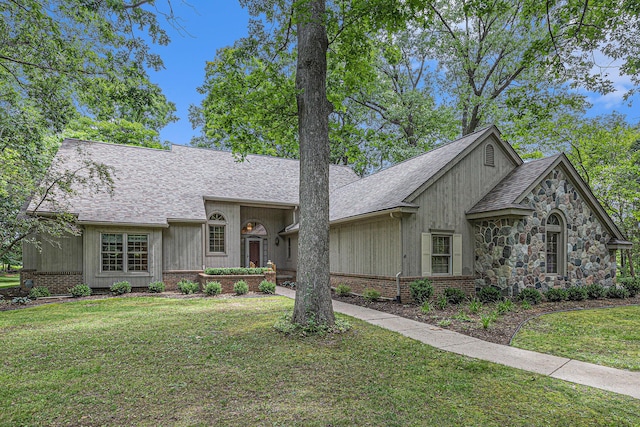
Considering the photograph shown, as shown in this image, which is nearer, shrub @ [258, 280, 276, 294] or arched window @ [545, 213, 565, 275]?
arched window @ [545, 213, 565, 275]

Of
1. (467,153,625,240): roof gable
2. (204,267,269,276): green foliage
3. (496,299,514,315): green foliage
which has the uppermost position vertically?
(467,153,625,240): roof gable

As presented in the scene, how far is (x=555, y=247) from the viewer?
12109 mm

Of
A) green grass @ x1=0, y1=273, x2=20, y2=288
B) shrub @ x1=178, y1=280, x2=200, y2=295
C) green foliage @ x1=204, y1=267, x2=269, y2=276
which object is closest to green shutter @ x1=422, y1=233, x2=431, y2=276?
green foliage @ x1=204, y1=267, x2=269, y2=276

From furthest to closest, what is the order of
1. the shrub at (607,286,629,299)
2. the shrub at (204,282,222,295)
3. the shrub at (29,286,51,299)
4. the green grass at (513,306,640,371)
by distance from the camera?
the shrub at (204,282,222,295), the shrub at (607,286,629,299), the shrub at (29,286,51,299), the green grass at (513,306,640,371)

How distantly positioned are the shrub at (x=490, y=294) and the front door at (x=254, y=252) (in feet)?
39.4

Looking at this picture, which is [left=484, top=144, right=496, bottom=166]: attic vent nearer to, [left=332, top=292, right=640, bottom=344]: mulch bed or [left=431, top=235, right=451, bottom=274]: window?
[left=431, top=235, right=451, bottom=274]: window

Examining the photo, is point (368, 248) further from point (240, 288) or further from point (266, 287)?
point (240, 288)

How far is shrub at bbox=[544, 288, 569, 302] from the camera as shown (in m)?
11.1

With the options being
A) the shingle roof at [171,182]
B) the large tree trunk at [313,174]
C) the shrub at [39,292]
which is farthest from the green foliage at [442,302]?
the shrub at [39,292]

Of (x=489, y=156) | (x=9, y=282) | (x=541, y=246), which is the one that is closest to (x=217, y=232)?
(x=489, y=156)

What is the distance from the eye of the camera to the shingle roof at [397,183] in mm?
11548

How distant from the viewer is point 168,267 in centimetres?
1445

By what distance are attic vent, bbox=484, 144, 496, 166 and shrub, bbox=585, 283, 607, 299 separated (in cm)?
527

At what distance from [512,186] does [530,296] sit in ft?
11.9
